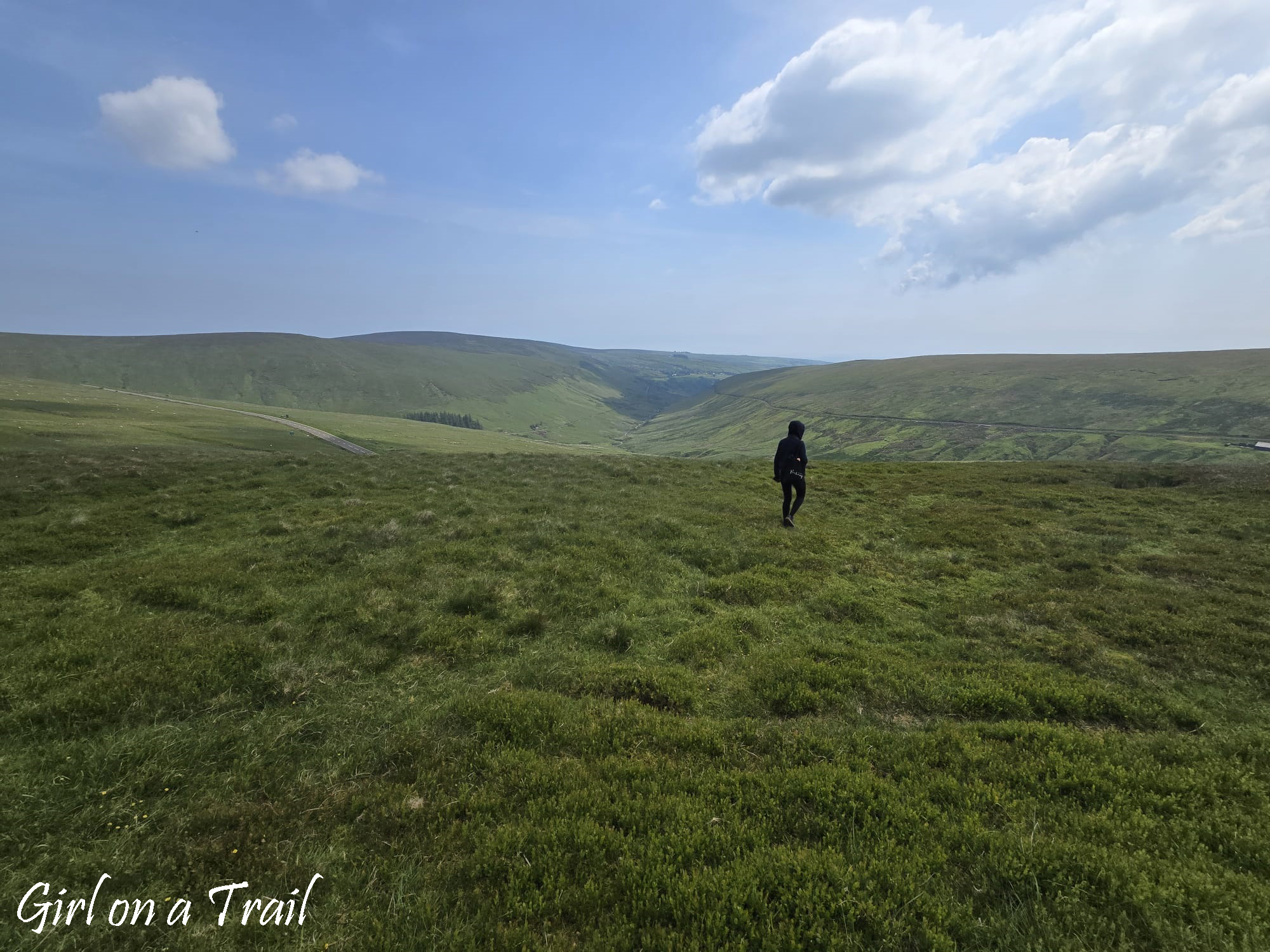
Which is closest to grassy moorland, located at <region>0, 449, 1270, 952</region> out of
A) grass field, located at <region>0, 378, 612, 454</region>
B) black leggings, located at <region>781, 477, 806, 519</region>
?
black leggings, located at <region>781, 477, 806, 519</region>

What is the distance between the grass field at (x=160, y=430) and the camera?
46125mm

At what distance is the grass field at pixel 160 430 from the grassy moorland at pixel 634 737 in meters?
38.1

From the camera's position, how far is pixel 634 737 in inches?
291

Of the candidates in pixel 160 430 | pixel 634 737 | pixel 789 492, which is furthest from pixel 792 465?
pixel 160 430

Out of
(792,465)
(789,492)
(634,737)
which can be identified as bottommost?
(634,737)

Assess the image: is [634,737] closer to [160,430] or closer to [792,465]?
[792,465]

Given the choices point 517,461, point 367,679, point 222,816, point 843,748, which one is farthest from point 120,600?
point 517,461

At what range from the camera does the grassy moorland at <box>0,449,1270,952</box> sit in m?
4.70

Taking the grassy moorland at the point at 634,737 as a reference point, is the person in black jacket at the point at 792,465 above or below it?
above

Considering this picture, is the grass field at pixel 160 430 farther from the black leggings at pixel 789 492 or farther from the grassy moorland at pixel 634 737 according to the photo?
the black leggings at pixel 789 492

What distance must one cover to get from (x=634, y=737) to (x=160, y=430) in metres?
81.7

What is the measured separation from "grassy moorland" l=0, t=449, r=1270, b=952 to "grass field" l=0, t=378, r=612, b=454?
38063 millimetres

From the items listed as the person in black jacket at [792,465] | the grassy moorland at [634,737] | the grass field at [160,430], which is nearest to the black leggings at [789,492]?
the person in black jacket at [792,465]

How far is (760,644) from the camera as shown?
34.6 ft
